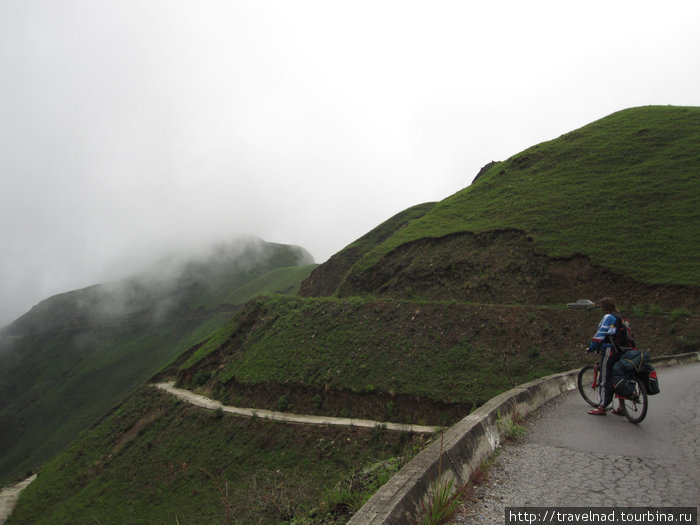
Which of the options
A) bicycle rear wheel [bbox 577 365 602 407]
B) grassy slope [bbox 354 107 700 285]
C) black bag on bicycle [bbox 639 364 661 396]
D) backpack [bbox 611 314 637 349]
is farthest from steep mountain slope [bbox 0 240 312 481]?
black bag on bicycle [bbox 639 364 661 396]

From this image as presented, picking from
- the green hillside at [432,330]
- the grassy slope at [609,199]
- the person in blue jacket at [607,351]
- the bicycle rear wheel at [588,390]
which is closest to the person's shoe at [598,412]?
the person in blue jacket at [607,351]

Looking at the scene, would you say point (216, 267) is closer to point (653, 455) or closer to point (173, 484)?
point (173, 484)

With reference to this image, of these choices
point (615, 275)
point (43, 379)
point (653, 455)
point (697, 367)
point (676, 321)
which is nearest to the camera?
point (653, 455)

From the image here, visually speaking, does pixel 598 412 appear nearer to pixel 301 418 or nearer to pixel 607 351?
pixel 607 351

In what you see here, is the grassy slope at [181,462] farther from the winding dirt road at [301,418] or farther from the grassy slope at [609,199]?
the grassy slope at [609,199]

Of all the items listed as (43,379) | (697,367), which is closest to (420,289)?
(697,367)

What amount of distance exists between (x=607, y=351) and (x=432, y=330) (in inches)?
726

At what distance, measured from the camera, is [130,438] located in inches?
1351

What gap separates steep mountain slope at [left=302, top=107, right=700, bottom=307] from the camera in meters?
27.0

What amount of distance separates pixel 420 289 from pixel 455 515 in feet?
104

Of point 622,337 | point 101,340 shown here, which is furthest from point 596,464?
point 101,340

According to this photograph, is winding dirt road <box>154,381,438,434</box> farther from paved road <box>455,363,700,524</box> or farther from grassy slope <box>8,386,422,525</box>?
paved road <box>455,363,700,524</box>

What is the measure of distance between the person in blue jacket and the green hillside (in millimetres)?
9780

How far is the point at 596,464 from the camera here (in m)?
5.39
